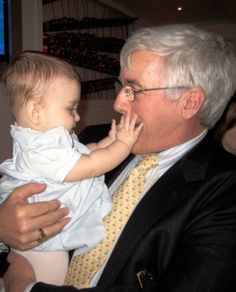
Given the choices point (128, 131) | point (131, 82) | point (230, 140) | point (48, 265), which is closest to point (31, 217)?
point (48, 265)

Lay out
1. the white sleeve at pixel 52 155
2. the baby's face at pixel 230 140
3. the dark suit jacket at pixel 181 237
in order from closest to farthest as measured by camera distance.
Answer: the dark suit jacket at pixel 181 237, the white sleeve at pixel 52 155, the baby's face at pixel 230 140

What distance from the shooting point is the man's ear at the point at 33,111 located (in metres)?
1.11

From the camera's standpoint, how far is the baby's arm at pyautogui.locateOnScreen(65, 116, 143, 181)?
3.64 feet

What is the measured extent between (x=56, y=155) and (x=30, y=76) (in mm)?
260

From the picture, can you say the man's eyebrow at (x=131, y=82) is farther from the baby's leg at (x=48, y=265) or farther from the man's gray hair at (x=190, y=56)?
the baby's leg at (x=48, y=265)

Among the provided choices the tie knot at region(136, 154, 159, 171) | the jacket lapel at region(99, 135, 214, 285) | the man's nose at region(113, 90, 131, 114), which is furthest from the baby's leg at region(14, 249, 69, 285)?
the man's nose at region(113, 90, 131, 114)

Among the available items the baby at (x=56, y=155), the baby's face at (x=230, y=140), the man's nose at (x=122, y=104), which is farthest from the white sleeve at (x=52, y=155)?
the baby's face at (x=230, y=140)

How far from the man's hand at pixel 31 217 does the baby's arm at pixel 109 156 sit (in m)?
0.12

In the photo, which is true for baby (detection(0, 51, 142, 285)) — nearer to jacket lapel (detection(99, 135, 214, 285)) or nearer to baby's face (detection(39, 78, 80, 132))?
baby's face (detection(39, 78, 80, 132))

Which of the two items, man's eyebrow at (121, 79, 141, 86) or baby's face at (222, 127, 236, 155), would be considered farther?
baby's face at (222, 127, 236, 155)

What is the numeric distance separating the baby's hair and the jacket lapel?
0.47 m

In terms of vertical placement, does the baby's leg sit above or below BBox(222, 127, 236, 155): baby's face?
below

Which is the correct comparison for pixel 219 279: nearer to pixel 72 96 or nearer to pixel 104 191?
pixel 104 191

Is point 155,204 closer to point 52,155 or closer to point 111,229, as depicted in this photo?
point 111,229
